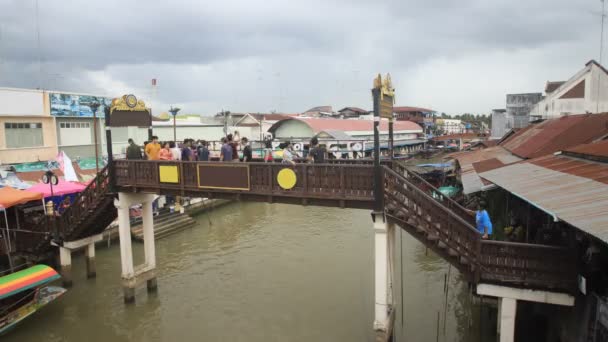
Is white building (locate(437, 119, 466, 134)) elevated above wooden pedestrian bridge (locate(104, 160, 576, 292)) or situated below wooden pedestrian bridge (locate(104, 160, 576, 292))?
above

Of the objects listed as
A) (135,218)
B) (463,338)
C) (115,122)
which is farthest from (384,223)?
(135,218)

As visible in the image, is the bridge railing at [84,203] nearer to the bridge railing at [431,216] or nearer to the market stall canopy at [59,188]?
the market stall canopy at [59,188]

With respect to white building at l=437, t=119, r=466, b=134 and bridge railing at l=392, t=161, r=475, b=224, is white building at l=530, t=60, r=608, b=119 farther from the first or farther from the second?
white building at l=437, t=119, r=466, b=134

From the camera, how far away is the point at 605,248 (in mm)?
7699

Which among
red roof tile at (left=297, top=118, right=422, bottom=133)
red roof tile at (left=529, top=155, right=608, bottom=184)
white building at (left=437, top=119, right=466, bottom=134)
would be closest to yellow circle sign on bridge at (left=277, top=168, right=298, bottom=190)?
red roof tile at (left=529, top=155, right=608, bottom=184)

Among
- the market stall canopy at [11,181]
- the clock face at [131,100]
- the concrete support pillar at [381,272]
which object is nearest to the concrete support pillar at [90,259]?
the market stall canopy at [11,181]

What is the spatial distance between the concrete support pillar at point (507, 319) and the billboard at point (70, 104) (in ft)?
84.1

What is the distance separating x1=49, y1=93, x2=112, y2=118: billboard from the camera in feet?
85.5

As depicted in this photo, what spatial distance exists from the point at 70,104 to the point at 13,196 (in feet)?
47.3

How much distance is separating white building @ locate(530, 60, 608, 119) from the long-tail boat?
28802 mm

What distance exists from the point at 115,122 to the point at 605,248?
13.9 metres

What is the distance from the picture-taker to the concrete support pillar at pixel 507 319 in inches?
354

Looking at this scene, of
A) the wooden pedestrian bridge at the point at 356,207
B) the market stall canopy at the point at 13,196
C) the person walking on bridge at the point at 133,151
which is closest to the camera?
the wooden pedestrian bridge at the point at 356,207

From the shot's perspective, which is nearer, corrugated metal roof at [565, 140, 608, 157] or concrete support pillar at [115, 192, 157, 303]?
corrugated metal roof at [565, 140, 608, 157]
